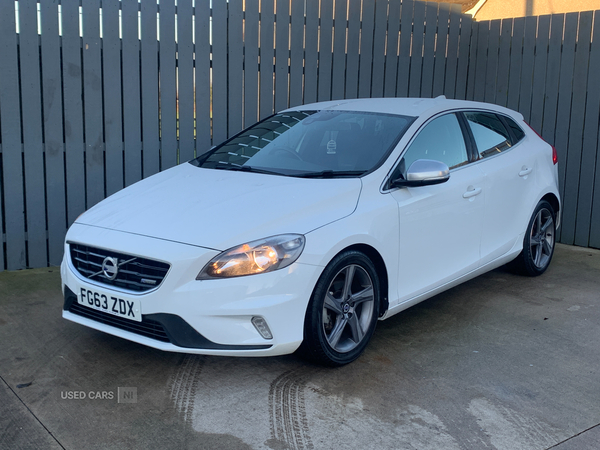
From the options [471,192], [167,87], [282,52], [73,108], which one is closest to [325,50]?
[282,52]

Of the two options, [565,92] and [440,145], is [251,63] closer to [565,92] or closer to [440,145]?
[440,145]

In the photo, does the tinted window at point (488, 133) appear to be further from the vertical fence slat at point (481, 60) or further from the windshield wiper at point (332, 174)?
the vertical fence slat at point (481, 60)

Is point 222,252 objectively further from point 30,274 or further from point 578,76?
point 578,76

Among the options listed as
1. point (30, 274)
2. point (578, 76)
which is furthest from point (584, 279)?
point (30, 274)

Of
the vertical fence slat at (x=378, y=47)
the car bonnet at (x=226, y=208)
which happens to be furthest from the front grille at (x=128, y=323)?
the vertical fence slat at (x=378, y=47)

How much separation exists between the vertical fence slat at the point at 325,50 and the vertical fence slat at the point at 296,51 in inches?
10.6

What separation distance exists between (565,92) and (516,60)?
0.83 meters

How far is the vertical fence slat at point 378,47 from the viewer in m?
7.69

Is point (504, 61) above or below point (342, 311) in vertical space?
→ above

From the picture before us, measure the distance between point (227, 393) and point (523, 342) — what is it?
2089 mm

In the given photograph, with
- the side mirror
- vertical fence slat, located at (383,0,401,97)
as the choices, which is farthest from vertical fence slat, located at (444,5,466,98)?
the side mirror

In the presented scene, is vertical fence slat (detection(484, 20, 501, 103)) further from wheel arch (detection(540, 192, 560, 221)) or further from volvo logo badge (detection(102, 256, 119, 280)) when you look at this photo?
volvo logo badge (detection(102, 256, 119, 280))

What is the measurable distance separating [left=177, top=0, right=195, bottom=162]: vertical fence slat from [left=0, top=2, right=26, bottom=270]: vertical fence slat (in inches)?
59.1

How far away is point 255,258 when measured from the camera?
3.38 m
